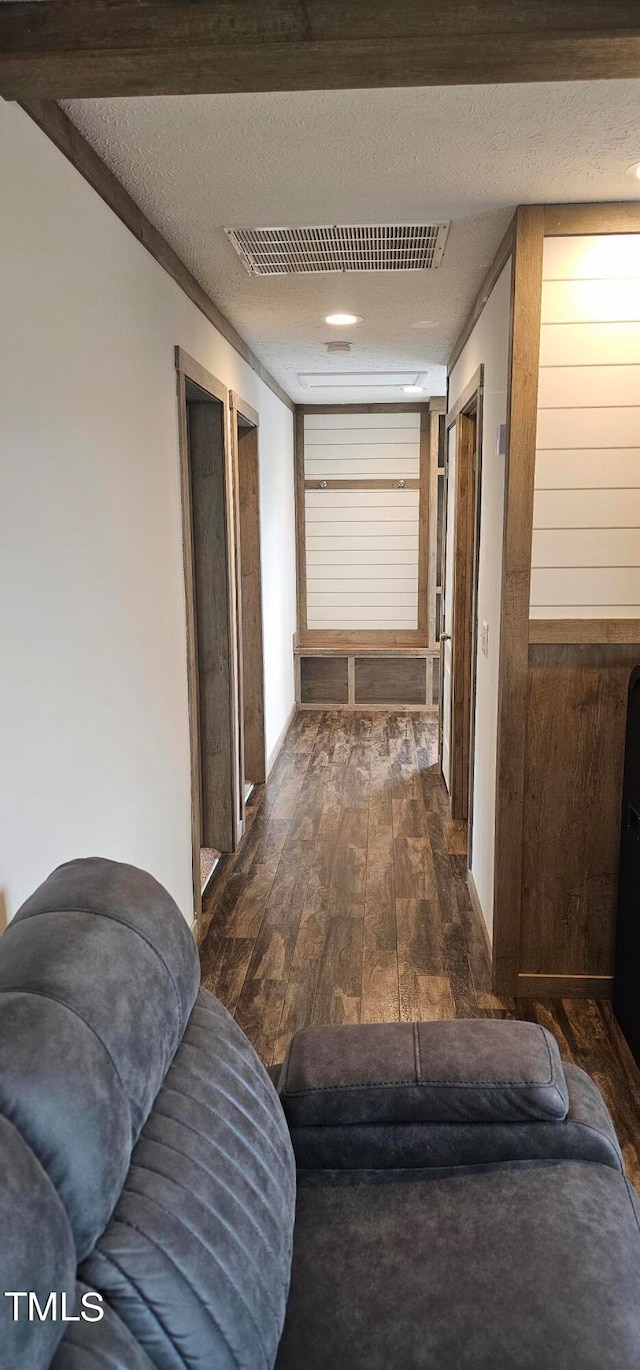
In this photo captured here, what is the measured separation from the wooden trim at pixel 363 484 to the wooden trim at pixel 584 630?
4.70 metres

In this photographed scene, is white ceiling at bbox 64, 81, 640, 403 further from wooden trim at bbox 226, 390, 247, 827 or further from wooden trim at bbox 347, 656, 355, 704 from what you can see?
wooden trim at bbox 347, 656, 355, 704

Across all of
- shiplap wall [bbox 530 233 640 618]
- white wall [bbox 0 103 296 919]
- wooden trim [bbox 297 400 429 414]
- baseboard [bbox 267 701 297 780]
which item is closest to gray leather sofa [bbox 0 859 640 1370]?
white wall [bbox 0 103 296 919]

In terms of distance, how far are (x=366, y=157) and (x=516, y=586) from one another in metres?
1.23

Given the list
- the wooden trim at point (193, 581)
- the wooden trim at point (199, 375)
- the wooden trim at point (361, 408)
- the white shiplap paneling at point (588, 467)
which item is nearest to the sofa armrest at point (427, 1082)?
the white shiplap paneling at point (588, 467)

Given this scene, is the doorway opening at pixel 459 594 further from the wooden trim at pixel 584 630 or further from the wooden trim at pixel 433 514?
the wooden trim at pixel 433 514

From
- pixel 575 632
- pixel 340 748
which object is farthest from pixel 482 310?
pixel 340 748

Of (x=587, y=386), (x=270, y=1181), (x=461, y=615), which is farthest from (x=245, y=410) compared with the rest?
(x=270, y=1181)

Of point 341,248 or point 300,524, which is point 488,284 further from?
point 300,524

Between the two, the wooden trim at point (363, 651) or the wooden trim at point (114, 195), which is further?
the wooden trim at point (363, 651)

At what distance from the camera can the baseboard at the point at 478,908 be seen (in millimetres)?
3158

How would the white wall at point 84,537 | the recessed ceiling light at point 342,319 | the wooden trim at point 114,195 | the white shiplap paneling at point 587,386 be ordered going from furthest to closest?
the recessed ceiling light at point 342,319 < the white shiplap paneling at point 587,386 < the wooden trim at point 114,195 < the white wall at point 84,537

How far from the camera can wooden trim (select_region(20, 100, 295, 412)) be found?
1786mm

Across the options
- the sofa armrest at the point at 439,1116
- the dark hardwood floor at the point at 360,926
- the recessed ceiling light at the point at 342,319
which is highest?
the recessed ceiling light at the point at 342,319

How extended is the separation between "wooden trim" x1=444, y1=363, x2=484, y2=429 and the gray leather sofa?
252 cm
